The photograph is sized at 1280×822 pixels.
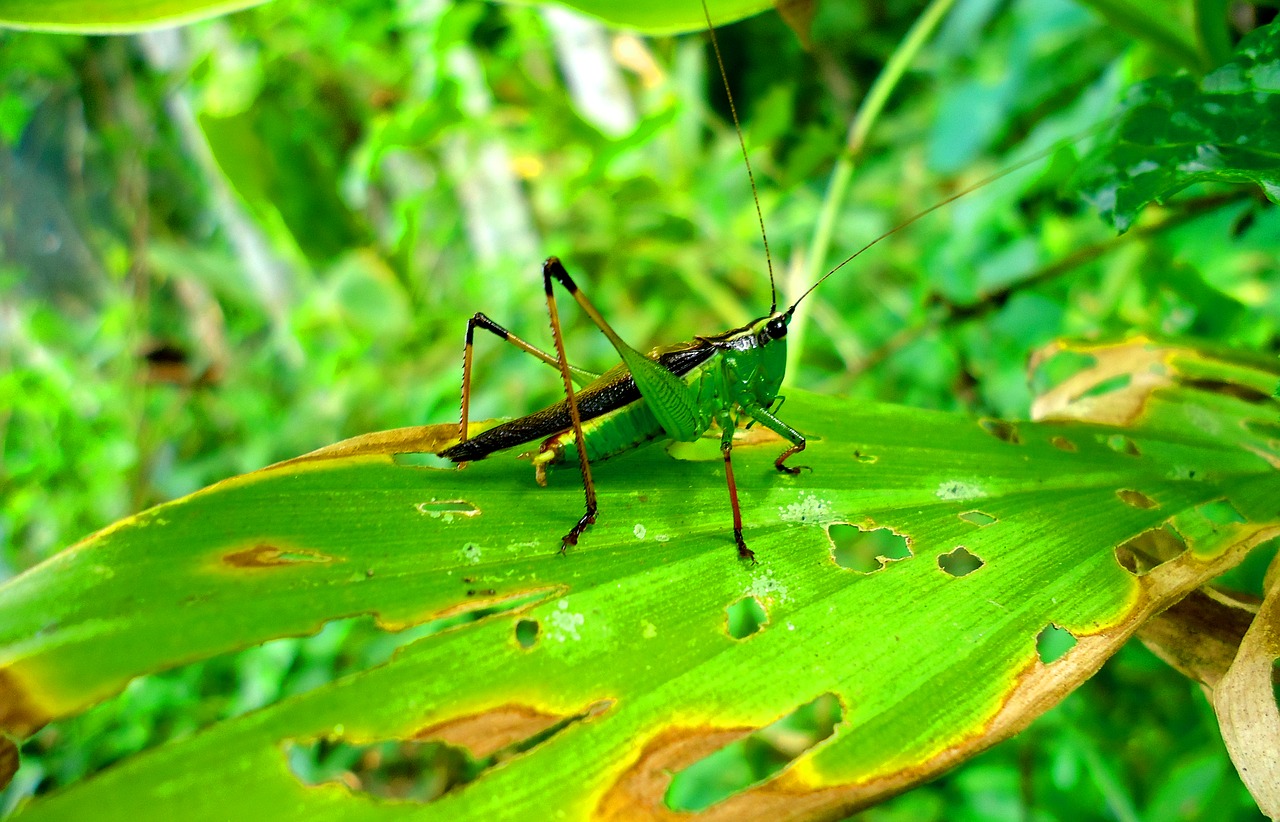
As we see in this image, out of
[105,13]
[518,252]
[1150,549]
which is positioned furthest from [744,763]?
[518,252]

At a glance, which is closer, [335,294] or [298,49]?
[335,294]

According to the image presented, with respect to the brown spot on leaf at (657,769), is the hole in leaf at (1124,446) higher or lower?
lower

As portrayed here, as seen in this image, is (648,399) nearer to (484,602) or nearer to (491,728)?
(484,602)

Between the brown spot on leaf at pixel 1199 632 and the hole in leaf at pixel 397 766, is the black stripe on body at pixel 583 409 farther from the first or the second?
the hole in leaf at pixel 397 766

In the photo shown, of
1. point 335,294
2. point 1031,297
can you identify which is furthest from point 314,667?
point 1031,297

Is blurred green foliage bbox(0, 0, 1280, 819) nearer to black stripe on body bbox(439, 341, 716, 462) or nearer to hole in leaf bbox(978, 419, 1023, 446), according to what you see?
hole in leaf bbox(978, 419, 1023, 446)

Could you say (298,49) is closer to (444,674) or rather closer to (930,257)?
(930,257)

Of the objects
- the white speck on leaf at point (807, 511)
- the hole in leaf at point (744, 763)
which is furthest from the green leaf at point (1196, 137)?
the hole in leaf at point (744, 763)
